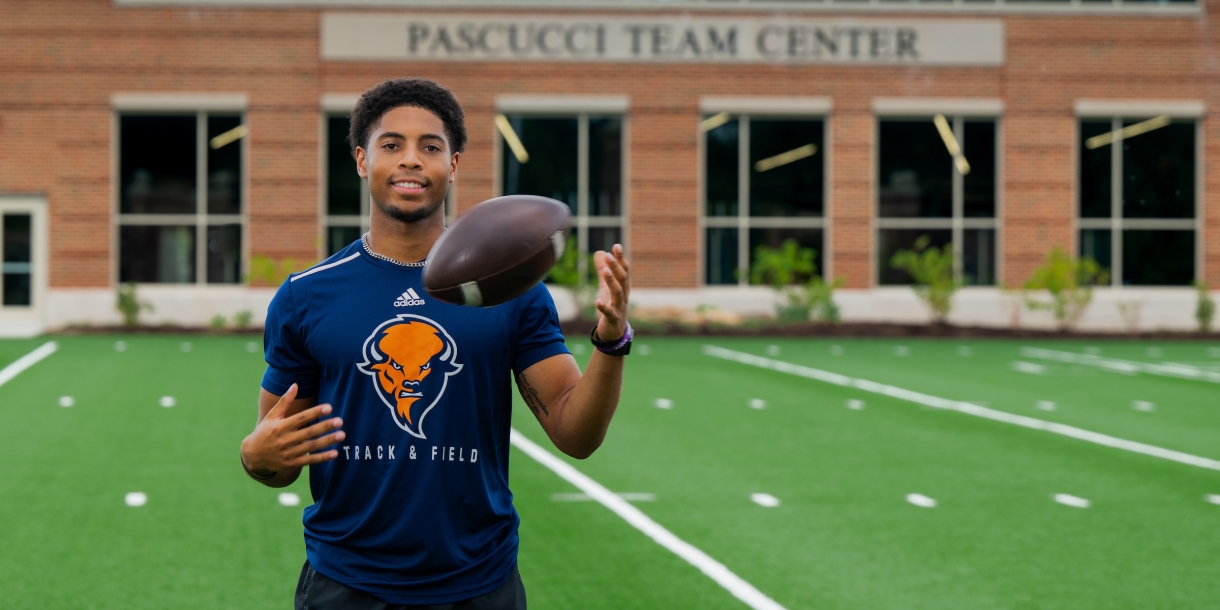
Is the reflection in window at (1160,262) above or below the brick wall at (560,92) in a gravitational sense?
below

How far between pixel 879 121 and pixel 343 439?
895 inches

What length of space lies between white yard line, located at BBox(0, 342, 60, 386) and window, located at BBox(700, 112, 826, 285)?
444 inches

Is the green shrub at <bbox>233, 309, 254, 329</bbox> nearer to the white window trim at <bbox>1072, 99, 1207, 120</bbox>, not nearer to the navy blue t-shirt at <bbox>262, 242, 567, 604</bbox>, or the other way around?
the white window trim at <bbox>1072, 99, 1207, 120</bbox>

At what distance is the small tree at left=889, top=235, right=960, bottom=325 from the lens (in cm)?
2355

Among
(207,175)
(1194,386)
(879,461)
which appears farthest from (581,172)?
(879,461)

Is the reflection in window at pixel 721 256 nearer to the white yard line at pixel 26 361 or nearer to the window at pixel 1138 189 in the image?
the window at pixel 1138 189

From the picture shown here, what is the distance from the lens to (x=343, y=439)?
276cm

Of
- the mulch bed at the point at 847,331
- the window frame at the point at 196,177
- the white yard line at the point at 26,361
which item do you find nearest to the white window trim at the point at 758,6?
the window frame at the point at 196,177

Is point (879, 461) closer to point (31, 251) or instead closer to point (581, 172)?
point (581, 172)

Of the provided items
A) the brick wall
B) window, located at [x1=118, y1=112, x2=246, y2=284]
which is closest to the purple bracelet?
the brick wall

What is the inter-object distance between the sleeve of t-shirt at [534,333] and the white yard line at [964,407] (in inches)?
310

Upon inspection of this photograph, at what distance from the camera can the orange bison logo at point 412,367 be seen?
276 centimetres

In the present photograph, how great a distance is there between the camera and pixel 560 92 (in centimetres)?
2386

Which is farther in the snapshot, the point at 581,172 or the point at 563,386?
the point at 581,172
